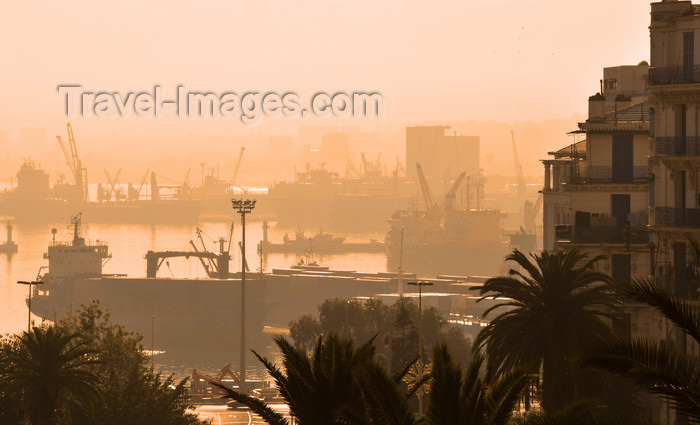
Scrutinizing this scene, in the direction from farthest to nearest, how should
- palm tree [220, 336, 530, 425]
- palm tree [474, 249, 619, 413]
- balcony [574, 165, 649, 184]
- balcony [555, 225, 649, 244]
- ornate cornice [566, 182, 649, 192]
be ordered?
balcony [574, 165, 649, 184] < ornate cornice [566, 182, 649, 192] < balcony [555, 225, 649, 244] < palm tree [474, 249, 619, 413] < palm tree [220, 336, 530, 425]

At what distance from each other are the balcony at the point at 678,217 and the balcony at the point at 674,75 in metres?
3.48

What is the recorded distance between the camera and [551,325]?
3697cm

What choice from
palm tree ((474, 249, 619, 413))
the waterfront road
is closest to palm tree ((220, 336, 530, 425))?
palm tree ((474, 249, 619, 413))

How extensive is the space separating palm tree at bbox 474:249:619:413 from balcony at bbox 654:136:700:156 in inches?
150

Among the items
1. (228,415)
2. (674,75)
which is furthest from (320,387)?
(228,415)

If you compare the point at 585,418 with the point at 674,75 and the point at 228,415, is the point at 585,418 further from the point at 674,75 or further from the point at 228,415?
the point at 228,415

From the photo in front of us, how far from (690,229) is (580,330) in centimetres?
403

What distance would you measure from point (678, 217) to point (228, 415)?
182ft

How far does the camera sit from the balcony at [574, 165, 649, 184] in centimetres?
4738

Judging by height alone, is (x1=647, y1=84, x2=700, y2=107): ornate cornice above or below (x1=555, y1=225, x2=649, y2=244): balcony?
above

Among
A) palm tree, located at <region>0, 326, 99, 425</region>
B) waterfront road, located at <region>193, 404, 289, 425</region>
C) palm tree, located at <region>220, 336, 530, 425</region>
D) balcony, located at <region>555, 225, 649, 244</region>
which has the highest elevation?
balcony, located at <region>555, 225, 649, 244</region>

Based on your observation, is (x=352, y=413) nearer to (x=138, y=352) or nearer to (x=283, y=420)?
(x=283, y=420)

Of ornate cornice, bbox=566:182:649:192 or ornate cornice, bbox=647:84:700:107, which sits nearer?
ornate cornice, bbox=647:84:700:107

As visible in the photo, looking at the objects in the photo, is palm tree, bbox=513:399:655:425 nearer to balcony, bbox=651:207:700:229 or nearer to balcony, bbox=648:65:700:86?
balcony, bbox=651:207:700:229
